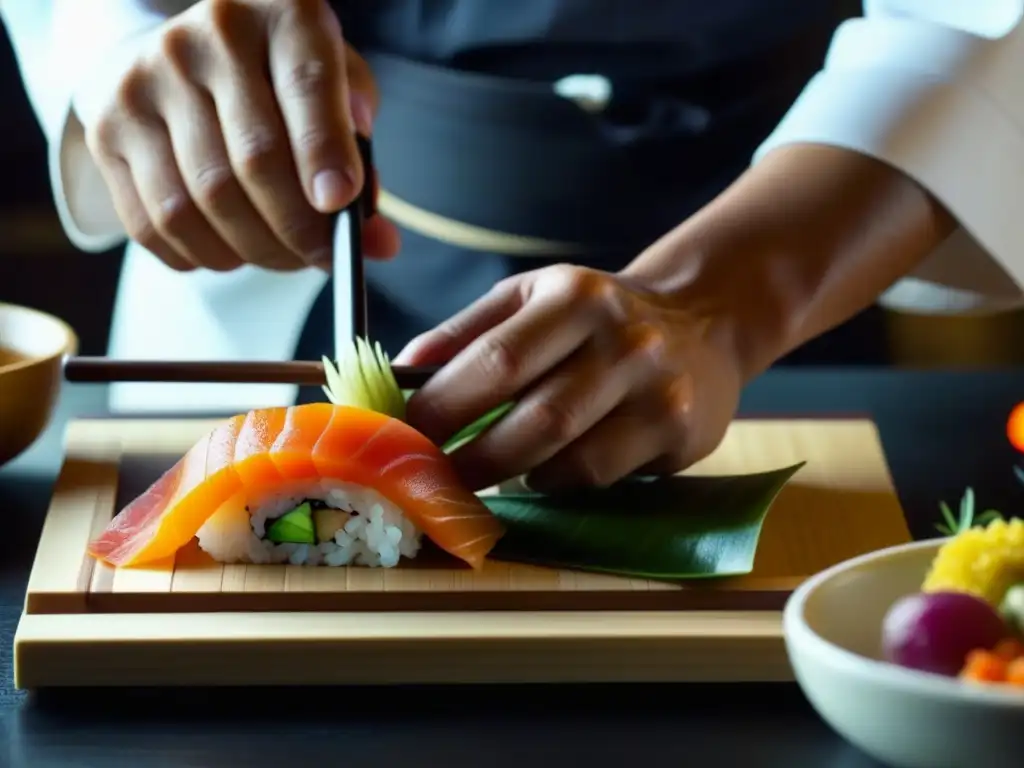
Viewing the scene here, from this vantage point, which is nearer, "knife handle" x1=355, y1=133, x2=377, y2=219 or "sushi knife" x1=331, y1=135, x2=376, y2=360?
"sushi knife" x1=331, y1=135, x2=376, y2=360

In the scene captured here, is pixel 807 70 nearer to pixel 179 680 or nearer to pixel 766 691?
pixel 766 691

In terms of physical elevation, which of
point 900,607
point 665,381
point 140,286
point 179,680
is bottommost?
point 140,286

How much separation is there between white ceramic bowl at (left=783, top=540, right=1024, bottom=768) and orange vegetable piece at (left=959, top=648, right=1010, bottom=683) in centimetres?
2

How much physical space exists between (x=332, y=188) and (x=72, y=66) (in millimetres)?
382

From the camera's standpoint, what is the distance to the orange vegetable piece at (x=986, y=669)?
24.8 inches

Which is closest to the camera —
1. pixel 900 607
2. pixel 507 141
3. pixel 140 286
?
pixel 900 607

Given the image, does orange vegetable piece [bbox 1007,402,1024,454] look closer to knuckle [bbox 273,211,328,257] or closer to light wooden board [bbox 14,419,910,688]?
light wooden board [bbox 14,419,910,688]

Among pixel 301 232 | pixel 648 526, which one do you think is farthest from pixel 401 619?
pixel 301 232

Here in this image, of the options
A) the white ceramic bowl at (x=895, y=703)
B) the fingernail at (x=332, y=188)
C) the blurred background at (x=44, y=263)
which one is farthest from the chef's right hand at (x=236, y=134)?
the blurred background at (x=44, y=263)

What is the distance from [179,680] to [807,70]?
3.16 feet

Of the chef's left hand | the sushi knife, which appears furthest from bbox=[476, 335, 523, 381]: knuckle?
the sushi knife

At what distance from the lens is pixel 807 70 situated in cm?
151

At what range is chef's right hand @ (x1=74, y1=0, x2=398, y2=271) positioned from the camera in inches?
44.5

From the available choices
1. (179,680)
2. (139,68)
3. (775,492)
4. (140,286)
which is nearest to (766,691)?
(775,492)
